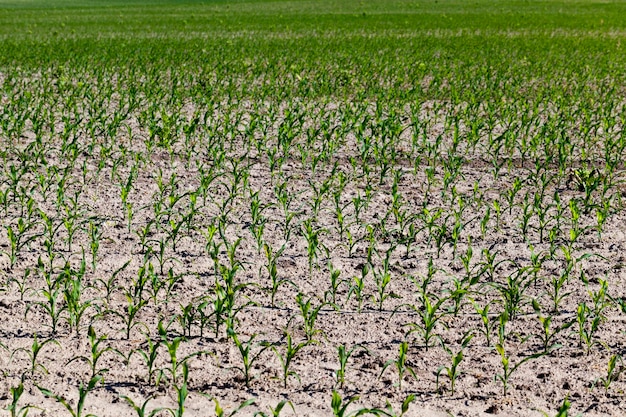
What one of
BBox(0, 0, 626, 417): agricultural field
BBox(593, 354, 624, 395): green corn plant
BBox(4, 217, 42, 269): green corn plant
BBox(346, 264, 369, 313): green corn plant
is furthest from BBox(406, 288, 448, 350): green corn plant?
BBox(4, 217, 42, 269): green corn plant

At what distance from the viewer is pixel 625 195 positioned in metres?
7.19

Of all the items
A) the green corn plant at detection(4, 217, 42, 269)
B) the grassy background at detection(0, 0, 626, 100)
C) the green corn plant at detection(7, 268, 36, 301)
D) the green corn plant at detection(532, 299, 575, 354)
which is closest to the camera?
the green corn plant at detection(532, 299, 575, 354)

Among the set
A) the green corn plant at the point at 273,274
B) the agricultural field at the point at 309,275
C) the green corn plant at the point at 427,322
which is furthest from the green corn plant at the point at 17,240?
the green corn plant at the point at 427,322

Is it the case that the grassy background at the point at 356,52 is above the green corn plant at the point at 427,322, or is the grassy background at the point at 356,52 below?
above

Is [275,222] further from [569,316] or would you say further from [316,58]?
[316,58]

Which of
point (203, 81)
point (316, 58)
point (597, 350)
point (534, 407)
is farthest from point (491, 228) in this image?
point (316, 58)

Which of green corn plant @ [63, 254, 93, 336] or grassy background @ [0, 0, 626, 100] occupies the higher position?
grassy background @ [0, 0, 626, 100]

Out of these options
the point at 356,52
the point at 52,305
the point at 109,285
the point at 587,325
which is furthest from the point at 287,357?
the point at 356,52

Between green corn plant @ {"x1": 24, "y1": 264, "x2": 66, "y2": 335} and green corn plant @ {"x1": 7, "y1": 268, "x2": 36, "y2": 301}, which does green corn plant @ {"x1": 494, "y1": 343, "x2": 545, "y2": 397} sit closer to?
green corn plant @ {"x1": 24, "y1": 264, "x2": 66, "y2": 335}

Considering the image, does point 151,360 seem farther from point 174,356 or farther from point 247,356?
point 247,356

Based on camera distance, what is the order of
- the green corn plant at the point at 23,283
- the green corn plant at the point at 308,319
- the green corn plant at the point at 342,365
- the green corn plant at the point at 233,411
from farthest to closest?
the green corn plant at the point at 23,283 < the green corn plant at the point at 308,319 < the green corn plant at the point at 342,365 < the green corn plant at the point at 233,411

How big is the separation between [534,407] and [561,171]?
4215 millimetres

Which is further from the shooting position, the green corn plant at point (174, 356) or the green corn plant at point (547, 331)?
the green corn plant at point (547, 331)

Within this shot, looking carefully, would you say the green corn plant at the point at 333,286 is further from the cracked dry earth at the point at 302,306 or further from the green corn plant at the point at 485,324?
the green corn plant at the point at 485,324
